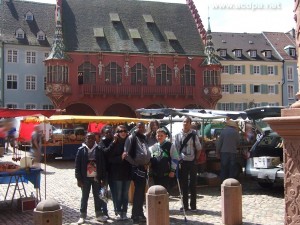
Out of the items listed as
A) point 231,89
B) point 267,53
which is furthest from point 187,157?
point 267,53

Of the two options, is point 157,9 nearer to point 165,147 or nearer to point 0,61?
point 0,61

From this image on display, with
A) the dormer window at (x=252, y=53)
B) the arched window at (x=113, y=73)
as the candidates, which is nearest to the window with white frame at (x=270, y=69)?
the dormer window at (x=252, y=53)

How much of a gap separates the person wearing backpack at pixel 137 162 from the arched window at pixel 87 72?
32799 mm

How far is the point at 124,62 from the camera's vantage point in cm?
4078

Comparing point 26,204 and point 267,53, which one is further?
point 267,53

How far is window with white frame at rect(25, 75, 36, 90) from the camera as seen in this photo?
4062cm

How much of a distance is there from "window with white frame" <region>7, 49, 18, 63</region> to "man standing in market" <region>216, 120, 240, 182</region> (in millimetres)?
32831

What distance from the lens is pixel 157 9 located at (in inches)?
1841

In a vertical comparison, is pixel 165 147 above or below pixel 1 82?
below

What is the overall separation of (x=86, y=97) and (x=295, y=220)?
3645 cm

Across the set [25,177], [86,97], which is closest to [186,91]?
[86,97]

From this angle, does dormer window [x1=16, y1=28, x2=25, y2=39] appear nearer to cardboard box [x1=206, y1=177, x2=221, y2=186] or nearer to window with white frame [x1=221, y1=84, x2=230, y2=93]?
window with white frame [x1=221, y1=84, x2=230, y2=93]

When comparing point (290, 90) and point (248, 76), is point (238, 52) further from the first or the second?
point (290, 90)

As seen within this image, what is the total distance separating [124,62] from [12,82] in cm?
1055
